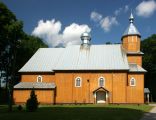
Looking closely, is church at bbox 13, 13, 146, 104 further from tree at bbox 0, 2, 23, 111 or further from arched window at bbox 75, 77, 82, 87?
tree at bbox 0, 2, 23, 111

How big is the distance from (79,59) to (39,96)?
889 cm

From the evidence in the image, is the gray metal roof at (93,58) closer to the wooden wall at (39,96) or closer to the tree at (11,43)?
the wooden wall at (39,96)

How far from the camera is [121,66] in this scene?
167 feet

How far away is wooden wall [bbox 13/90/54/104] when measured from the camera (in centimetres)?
5072

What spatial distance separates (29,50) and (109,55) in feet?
69.0

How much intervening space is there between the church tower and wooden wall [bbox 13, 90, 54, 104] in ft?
47.1

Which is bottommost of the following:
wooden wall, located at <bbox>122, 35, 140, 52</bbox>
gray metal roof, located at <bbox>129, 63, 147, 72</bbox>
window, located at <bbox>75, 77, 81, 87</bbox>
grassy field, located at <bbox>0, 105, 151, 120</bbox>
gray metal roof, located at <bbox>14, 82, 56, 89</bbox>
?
grassy field, located at <bbox>0, 105, 151, 120</bbox>

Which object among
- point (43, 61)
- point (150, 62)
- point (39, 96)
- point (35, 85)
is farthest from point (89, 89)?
point (150, 62)

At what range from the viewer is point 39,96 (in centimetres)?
5088

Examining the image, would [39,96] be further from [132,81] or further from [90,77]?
[132,81]

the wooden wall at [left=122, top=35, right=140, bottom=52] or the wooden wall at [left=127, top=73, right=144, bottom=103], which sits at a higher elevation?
the wooden wall at [left=122, top=35, right=140, bottom=52]

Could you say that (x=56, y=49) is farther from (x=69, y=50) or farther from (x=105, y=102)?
(x=105, y=102)

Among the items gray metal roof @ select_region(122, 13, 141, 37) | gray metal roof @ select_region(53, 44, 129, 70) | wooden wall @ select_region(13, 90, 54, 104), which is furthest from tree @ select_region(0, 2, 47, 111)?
gray metal roof @ select_region(122, 13, 141, 37)

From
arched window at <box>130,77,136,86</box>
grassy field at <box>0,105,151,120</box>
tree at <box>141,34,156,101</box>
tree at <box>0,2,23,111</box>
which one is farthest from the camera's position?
tree at <box>141,34,156,101</box>
